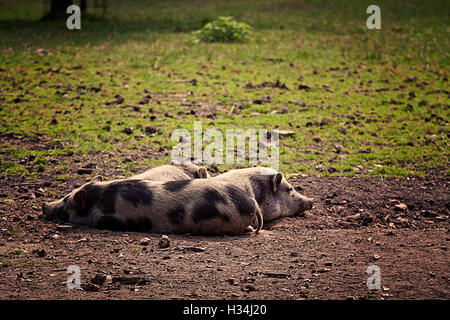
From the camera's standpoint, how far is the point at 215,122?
29.9 feet

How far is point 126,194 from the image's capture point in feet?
17.1

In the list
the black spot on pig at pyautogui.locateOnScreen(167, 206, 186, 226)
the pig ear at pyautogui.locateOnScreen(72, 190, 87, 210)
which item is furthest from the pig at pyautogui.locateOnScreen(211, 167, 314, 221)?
the pig ear at pyautogui.locateOnScreen(72, 190, 87, 210)

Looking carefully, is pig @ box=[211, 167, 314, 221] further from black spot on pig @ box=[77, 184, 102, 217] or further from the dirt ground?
black spot on pig @ box=[77, 184, 102, 217]

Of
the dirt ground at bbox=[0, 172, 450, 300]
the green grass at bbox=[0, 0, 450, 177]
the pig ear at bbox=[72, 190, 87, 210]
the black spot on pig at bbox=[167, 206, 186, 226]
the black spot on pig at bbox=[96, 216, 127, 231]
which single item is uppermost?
the green grass at bbox=[0, 0, 450, 177]

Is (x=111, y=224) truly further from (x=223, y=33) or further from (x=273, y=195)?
(x=223, y=33)

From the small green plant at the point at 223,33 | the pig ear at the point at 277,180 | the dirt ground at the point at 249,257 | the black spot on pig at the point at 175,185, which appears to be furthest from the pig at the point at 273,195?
the small green plant at the point at 223,33

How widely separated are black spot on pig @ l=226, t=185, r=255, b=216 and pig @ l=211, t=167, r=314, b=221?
68 cm

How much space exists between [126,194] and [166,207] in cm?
39

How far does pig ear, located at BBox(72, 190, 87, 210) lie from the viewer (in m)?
5.27

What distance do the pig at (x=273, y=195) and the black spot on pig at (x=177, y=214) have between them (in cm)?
100

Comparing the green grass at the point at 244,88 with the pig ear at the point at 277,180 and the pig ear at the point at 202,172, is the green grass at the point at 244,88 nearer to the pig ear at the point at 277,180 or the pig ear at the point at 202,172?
the pig ear at the point at 277,180
